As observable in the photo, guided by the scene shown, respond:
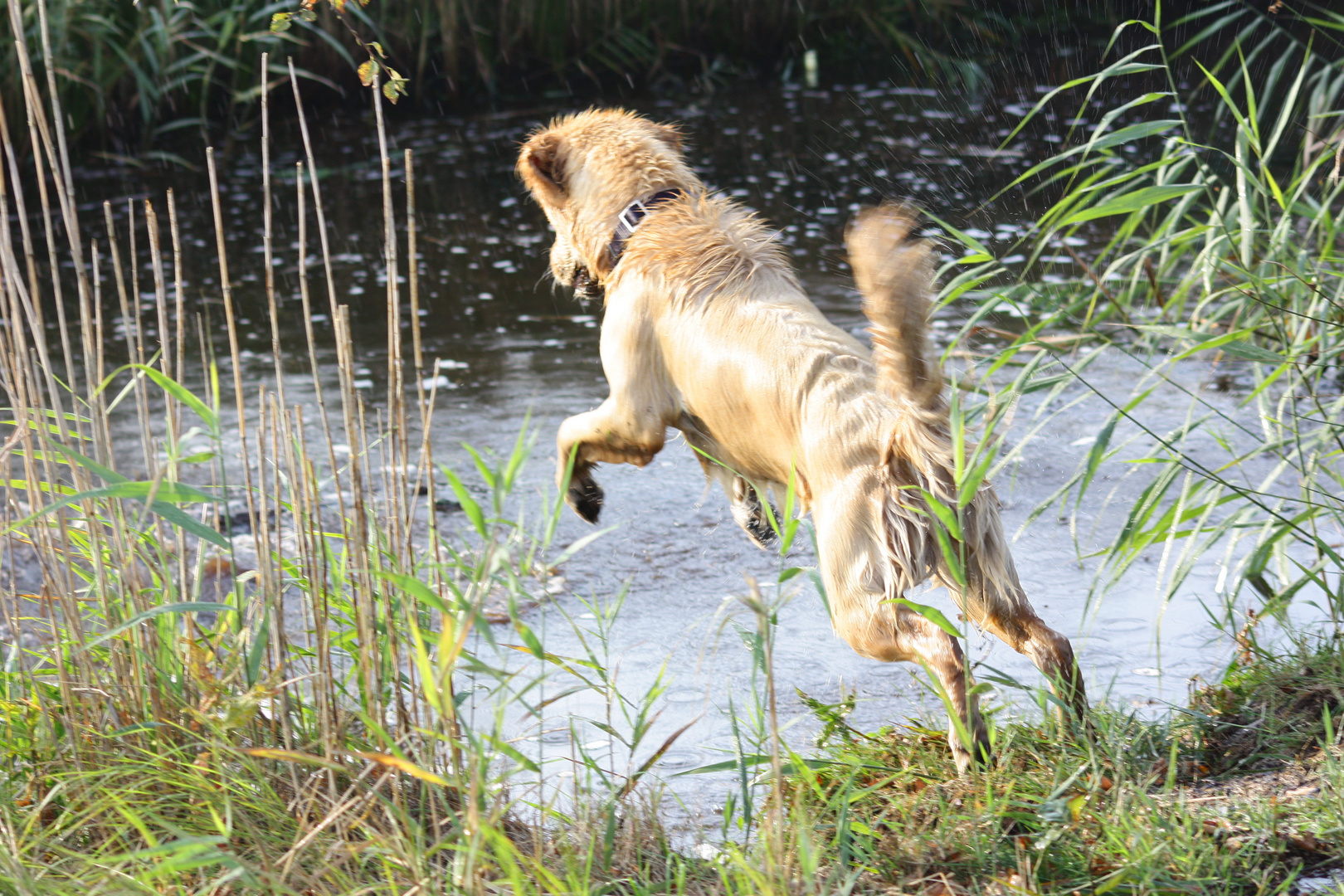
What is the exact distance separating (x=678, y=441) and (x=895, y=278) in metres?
2.55

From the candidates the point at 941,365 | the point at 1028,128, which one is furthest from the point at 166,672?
the point at 1028,128

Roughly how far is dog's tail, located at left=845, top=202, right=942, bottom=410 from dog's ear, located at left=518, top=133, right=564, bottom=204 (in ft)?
4.44

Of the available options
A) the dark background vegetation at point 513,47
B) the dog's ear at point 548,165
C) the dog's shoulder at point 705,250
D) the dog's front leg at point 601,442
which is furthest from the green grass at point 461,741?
the dark background vegetation at point 513,47

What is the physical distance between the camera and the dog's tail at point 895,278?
7.81 ft

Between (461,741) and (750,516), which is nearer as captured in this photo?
(461,741)

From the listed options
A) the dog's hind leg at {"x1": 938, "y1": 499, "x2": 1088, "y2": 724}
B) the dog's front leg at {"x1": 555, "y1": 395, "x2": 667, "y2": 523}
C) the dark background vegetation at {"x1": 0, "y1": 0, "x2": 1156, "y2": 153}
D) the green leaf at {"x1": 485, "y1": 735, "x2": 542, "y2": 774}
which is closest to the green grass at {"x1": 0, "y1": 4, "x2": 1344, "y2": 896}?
the green leaf at {"x1": 485, "y1": 735, "x2": 542, "y2": 774}

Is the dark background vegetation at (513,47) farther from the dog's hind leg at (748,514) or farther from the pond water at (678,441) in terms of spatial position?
the dog's hind leg at (748,514)

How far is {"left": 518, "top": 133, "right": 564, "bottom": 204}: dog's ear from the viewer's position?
3617 mm

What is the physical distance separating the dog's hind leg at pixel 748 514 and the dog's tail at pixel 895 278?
96 centimetres

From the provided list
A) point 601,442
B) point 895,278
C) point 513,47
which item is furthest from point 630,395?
point 513,47

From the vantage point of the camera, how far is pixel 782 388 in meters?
2.81

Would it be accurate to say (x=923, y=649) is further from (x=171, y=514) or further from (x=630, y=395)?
(x=171, y=514)

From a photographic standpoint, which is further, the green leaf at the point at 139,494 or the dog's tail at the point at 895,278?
the dog's tail at the point at 895,278

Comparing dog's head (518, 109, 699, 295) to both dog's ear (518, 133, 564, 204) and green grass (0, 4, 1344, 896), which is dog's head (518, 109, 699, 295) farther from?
green grass (0, 4, 1344, 896)
